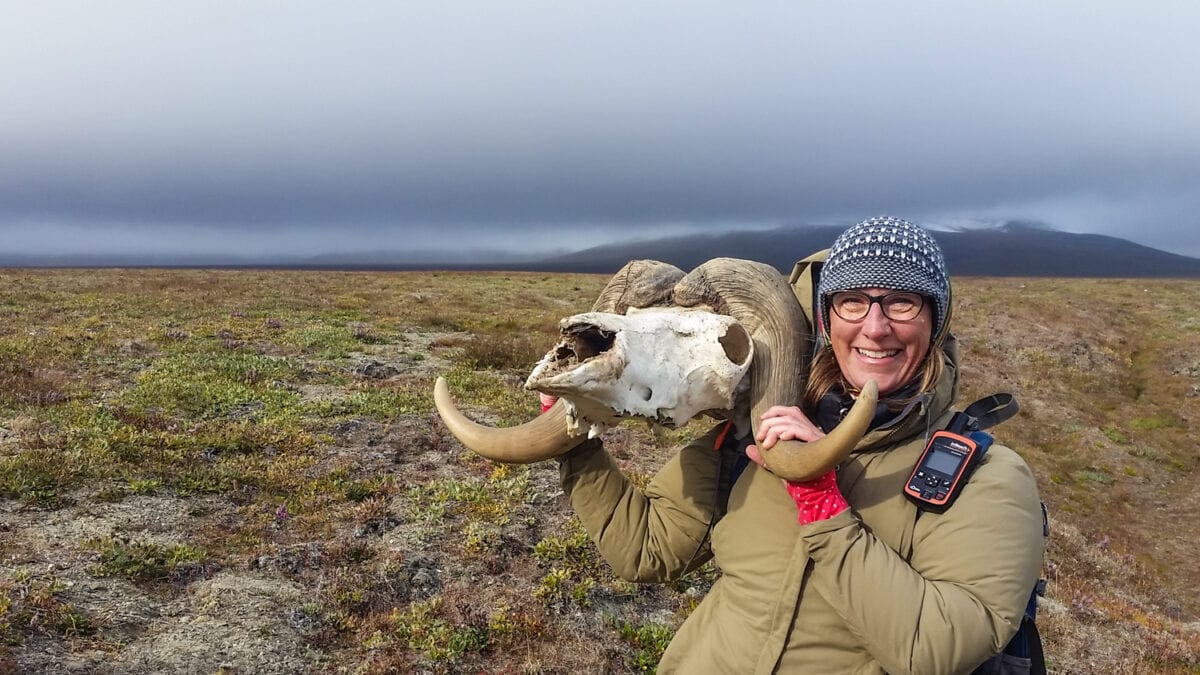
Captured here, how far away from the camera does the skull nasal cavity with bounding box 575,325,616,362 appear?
2.71 metres

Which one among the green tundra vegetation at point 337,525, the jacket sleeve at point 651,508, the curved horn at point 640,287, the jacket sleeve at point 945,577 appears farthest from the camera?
the green tundra vegetation at point 337,525

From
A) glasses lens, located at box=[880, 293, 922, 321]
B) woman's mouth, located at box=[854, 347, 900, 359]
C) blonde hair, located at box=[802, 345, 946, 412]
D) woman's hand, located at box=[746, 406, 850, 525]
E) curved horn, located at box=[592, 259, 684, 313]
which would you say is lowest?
woman's hand, located at box=[746, 406, 850, 525]

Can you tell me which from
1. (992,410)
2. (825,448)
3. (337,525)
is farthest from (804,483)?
(337,525)

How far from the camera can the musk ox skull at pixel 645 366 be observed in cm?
261

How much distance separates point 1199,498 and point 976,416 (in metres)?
21.9

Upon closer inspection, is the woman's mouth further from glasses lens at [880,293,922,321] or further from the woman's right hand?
the woman's right hand

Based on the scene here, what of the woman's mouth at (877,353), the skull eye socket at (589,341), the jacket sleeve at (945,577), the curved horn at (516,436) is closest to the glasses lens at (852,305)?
the woman's mouth at (877,353)

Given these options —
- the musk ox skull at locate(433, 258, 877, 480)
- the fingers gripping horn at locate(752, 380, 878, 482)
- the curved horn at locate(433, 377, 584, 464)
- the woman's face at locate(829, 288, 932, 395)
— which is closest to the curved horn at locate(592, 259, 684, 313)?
the musk ox skull at locate(433, 258, 877, 480)

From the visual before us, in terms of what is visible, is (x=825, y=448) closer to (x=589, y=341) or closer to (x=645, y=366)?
(x=645, y=366)

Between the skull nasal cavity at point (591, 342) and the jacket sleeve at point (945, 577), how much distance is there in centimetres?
108

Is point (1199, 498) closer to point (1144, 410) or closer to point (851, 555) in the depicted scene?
point (1144, 410)

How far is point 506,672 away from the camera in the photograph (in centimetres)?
634

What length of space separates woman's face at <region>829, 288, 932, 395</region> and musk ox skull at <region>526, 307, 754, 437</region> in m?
0.45

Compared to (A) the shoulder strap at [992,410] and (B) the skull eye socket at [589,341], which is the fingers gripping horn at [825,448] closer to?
(B) the skull eye socket at [589,341]
